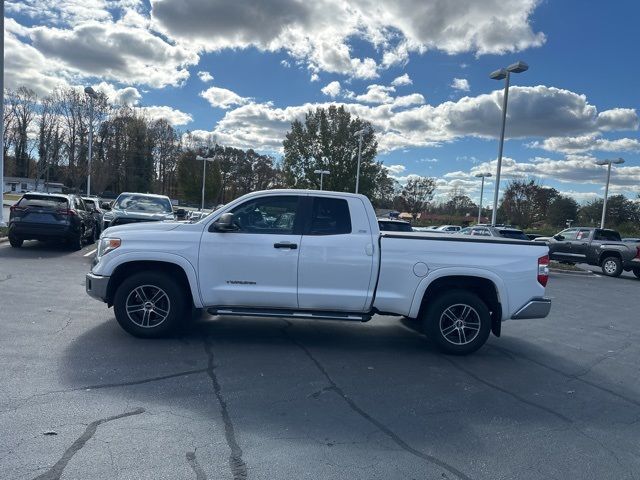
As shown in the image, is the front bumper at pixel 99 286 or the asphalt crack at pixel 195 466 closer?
the asphalt crack at pixel 195 466

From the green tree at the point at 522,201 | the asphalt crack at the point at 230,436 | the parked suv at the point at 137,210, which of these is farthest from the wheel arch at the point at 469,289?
the green tree at the point at 522,201

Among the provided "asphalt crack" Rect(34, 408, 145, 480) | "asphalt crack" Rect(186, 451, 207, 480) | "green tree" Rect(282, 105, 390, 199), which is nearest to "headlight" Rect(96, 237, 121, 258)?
"asphalt crack" Rect(34, 408, 145, 480)

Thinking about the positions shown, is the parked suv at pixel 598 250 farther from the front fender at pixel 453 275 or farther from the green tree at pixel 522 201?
the green tree at pixel 522 201

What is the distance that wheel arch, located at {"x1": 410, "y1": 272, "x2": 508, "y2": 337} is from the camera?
6.21 metres

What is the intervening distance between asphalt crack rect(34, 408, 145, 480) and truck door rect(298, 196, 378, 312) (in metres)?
2.53

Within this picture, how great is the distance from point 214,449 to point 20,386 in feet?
7.22

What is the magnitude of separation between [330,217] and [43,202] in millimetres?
11294

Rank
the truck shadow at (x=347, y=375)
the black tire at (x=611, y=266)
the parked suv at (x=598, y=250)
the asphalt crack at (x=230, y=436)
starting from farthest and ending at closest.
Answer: the black tire at (x=611, y=266)
the parked suv at (x=598, y=250)
the truck shadow at (x=347, y=375)
the asphalt crack at (x=230, y=436)

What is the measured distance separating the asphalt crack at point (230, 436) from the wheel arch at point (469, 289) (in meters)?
2.56

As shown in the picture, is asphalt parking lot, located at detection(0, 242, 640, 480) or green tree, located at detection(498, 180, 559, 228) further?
green tree, located at detection(498, 180, 559, 228)

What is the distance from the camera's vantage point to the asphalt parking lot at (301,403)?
3.54 m

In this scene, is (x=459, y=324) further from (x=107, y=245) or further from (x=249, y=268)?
(x=107, y=245)

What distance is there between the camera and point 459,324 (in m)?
6.36

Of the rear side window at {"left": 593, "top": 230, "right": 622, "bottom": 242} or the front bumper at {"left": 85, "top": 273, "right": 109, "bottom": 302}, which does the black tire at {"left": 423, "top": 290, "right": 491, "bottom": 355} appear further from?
the rear side window at {"left": 593, "top": 230, "right": 622, "bottom": 242}
